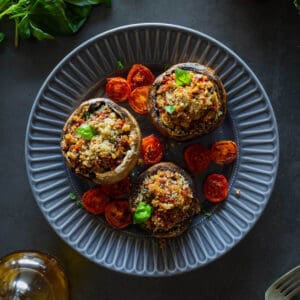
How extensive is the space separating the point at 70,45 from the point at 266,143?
125 centimetres

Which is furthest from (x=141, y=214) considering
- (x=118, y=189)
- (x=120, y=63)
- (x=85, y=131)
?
(x=120, y=63)

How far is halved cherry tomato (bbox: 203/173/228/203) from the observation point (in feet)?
9.24

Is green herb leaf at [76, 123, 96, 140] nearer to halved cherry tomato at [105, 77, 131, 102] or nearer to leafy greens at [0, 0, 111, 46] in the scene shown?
halved cherry tomato at [105, 77, 131, 102]

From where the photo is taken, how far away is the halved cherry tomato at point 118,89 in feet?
9.30

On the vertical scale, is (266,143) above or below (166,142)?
above

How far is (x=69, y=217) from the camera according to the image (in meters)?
2.80

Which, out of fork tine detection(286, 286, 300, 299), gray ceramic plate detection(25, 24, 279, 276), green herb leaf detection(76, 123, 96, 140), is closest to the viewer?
green herb leaf detection(76, 123, 96, 140)

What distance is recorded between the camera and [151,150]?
284cm

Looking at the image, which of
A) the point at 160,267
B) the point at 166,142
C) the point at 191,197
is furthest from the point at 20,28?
the point at 160,267

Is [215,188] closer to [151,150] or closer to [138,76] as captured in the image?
[151,150]

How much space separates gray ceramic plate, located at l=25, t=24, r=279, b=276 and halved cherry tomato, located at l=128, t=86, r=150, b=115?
168 mm

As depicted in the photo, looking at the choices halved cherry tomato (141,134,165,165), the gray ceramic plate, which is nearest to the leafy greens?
the gray ceramic plate

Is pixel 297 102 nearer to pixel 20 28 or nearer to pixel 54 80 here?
pixel 54 80

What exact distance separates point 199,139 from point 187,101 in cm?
35
